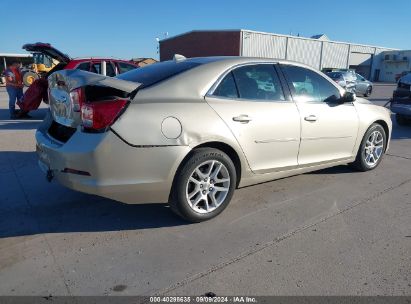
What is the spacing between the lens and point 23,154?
6129 mm

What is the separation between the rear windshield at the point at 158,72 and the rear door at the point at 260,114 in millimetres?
418

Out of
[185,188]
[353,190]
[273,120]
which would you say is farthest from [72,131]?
[353,190]

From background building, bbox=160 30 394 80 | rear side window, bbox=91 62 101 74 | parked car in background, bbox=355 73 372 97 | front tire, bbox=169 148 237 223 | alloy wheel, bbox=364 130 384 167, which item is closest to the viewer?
front tire, bbox=169 148 237 223

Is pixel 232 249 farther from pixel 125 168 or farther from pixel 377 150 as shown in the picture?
pixel 377 150

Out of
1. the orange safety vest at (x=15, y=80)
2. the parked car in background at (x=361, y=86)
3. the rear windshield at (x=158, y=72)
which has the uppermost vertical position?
the rear windshield at (x=158, y=72)

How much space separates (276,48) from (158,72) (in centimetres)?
4379

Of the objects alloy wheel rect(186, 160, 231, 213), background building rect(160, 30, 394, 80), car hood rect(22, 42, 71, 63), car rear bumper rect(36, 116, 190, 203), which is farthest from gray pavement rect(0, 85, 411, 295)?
background building rect(160, 30, 394, 80)

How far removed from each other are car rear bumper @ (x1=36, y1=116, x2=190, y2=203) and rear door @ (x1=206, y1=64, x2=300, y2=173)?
68 centimetres

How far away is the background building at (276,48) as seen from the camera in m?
40.8

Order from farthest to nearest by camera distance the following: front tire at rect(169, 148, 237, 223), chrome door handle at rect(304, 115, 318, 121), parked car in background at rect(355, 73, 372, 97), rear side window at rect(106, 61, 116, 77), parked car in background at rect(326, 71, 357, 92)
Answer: parked car in background at rect(355, 73, 372, 97)
parked car in background at rect(326, 71, 357, 92)
rear side window at rect(106, 61, 116, 77)
chrome door handle at rect(304, 115, 318, 121)
front tire at rect(169, 148, 237, 223)

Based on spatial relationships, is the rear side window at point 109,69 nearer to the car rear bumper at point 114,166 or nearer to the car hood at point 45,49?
the car hood at point 45,49

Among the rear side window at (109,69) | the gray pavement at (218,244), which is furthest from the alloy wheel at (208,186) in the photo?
the rear side window at (109,69)

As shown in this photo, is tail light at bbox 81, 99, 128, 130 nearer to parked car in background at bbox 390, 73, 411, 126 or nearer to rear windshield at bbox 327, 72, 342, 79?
parked car in background at bbox 390, 73, 411, 126

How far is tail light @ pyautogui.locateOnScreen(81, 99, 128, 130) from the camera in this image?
2982 mm
